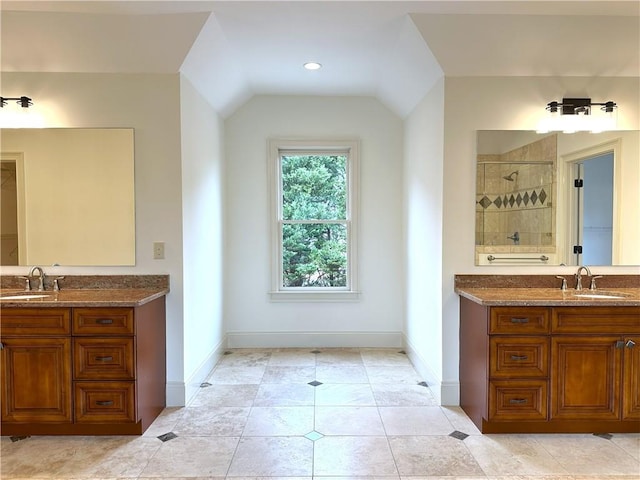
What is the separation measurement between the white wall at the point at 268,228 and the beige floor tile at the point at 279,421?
1528 millimetres

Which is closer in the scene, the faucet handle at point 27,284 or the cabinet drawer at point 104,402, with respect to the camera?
the cabinet drawer at point 104,402

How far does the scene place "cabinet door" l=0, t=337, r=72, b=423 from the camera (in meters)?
2.50

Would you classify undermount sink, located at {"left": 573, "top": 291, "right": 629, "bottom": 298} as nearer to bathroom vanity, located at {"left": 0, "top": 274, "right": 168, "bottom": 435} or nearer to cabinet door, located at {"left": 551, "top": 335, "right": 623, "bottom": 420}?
cabinet door, located at {"left": 551, "top": 335, "right": 623, "bottom": 420}

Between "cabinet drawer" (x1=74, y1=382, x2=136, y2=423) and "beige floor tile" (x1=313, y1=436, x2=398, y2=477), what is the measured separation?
1.19 m

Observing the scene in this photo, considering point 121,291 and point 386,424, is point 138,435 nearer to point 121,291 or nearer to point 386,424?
point 121,291

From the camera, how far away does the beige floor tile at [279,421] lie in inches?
104

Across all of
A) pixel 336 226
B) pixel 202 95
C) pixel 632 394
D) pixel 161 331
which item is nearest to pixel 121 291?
pixel 161 331

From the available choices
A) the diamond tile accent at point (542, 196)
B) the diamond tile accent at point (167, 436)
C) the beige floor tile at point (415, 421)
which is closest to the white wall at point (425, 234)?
the beige floor tile at point (415, 421)

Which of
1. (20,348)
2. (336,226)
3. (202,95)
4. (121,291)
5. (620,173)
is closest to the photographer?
(20,348)

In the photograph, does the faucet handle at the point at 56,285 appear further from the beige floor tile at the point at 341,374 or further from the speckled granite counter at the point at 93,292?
the beige floor tile at the point at 341,374

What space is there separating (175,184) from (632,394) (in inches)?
131

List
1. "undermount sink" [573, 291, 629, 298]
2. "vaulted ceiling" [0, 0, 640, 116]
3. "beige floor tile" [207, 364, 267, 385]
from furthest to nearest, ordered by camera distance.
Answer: "beige floor tile" [207, 364, 267, 385] → "undermount sink" [573, 291, 629, 298] → "vaulted ceiling" [0, 0, 640, 116]

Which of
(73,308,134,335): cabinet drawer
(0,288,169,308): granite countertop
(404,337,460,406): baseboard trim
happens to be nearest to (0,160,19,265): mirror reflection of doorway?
(0,288,169,308): granite countertop

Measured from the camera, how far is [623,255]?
10.2 ft
